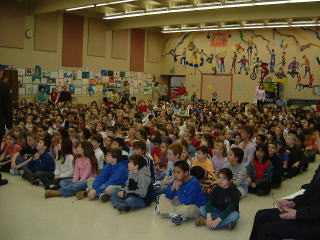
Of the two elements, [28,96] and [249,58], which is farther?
[249,58]

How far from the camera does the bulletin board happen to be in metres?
18.7

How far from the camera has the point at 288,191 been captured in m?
5.74

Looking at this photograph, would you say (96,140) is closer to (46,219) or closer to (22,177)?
(22,177)

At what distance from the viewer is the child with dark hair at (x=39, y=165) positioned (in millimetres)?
5547

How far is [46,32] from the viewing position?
14.5 m

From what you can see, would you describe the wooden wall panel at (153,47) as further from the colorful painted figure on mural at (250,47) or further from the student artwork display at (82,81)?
the colorful painted figure on mural at (250,47)

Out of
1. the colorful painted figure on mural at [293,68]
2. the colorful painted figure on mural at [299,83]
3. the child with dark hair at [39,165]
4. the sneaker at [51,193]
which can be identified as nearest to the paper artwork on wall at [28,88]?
the child with dark hair at [39,165]

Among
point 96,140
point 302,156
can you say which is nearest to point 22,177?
point 96,140

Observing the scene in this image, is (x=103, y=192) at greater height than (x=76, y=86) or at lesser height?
lesser

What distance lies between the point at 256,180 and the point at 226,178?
1.84 meters

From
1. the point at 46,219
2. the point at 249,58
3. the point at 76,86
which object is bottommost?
the point at 46,219

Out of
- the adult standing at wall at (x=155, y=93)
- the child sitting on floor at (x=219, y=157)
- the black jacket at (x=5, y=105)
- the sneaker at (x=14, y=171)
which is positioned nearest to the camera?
the black jacket at (x=5, y=105)

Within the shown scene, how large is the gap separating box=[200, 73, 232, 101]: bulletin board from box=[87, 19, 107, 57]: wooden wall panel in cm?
599

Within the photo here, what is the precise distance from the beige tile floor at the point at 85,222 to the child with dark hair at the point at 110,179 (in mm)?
137
